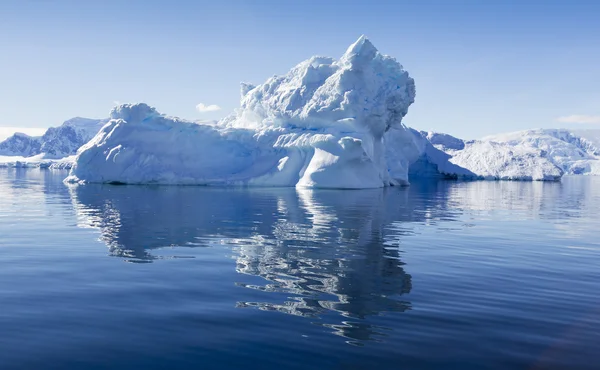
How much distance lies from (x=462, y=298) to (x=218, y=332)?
155 inches

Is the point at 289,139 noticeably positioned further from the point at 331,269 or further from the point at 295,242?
the point at 331,269

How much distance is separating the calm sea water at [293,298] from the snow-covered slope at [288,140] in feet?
82.8

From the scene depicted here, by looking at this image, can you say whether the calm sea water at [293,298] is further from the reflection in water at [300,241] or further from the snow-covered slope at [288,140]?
the snow-covered slope at [288,140]

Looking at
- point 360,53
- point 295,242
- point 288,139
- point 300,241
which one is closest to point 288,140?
point 288,139

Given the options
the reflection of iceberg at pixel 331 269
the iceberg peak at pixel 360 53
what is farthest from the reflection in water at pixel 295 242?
the iceberg peak at pixel 360 53

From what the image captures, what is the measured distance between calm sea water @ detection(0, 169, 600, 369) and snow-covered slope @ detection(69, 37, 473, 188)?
25224mm

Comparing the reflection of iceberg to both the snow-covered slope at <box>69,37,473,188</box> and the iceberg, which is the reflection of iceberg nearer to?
the iceberg

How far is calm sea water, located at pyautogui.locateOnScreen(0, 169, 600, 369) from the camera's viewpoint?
202 inches

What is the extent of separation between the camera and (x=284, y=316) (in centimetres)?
637

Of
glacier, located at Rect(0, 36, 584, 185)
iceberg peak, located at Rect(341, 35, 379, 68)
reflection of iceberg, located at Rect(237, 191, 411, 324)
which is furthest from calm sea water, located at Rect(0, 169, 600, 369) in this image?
iceberg peak, located at Rect(341, 35, 379, 68)

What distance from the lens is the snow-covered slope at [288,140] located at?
40.4m

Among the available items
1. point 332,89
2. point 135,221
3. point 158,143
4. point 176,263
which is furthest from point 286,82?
point 176,263

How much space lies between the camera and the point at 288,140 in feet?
143

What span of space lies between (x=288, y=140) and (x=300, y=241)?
31104 millimetres
